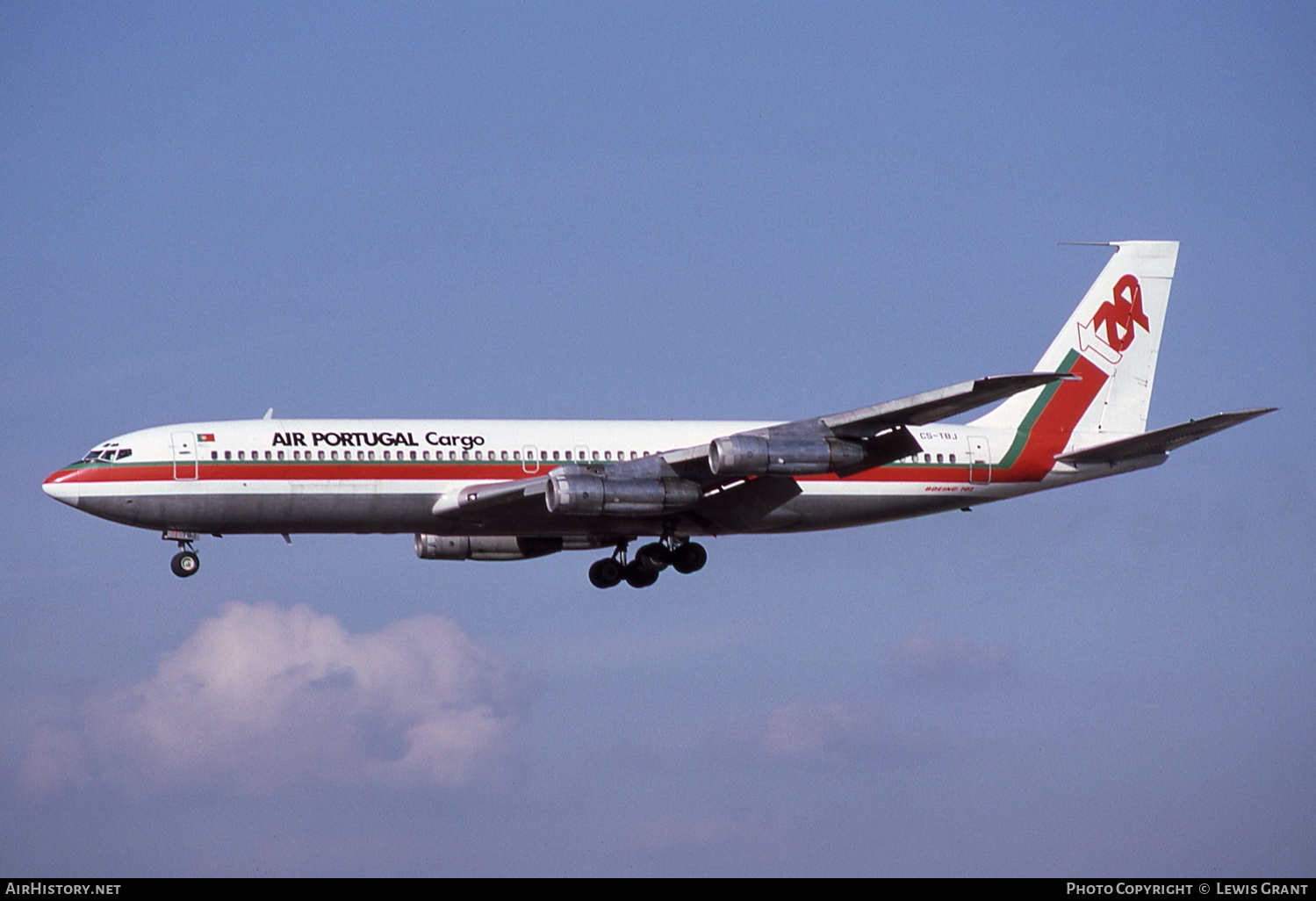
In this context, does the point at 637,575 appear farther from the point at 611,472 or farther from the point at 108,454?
the point at 108,454

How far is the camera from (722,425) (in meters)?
69.4

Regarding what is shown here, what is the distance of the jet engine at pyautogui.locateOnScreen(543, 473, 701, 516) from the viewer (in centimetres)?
6181

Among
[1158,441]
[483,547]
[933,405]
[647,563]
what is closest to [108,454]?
[483,547]

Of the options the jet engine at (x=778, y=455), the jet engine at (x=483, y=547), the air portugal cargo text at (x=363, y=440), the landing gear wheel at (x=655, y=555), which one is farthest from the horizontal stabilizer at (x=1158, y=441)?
the air portugal cargo text at (x=363, y=440)

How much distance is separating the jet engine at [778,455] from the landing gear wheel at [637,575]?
8660 mm

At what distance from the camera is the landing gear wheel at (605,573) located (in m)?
70.5

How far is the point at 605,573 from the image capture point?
70500 mm

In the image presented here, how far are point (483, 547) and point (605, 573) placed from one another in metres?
4.40

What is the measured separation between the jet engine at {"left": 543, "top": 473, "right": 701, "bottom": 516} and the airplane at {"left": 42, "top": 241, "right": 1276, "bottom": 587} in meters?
0.05

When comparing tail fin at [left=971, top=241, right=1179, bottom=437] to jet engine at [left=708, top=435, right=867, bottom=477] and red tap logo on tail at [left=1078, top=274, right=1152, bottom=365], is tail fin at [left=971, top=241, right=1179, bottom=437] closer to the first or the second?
red tap logo on tail at [left=1078, top=274, right=1152, bottom=365]

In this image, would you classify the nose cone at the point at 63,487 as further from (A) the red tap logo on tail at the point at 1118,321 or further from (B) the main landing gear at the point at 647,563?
(A) the red tap logo on tail at the point at 1118,321

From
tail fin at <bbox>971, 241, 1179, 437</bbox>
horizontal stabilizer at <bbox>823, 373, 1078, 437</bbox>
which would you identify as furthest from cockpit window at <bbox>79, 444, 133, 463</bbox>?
tail fin at <bbox>971, 241, 1179, 437</bbox>
